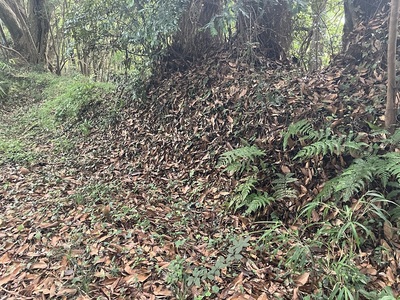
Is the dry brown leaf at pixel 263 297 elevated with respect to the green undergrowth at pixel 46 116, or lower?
lower

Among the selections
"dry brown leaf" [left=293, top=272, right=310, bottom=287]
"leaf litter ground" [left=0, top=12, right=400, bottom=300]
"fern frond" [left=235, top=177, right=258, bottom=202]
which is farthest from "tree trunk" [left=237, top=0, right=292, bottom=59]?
"dry brown leaf" [left=293, top=272, right=310, bottom=287]

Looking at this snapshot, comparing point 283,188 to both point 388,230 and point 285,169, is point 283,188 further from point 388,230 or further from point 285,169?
point 388,230

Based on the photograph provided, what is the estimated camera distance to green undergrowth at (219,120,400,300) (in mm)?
2430

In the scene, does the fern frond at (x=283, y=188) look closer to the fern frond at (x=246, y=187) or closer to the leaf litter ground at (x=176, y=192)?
the leaf litter ground at (x=176, y=192)

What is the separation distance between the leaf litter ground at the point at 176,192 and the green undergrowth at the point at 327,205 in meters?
0.05

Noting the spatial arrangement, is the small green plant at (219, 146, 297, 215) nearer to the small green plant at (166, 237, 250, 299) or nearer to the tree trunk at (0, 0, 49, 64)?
the small green plant at (166, 237, 250, 299)

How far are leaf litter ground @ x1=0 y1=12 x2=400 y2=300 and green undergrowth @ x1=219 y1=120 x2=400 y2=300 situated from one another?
0.05 metres

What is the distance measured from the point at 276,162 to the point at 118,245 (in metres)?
1.98

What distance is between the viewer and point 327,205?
280cm

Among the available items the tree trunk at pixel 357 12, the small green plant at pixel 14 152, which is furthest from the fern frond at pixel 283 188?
the small green plant at pixel 14 152

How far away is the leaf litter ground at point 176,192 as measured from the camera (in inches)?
101

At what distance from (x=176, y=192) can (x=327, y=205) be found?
1956 millimetres

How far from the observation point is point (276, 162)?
3623 millimetres

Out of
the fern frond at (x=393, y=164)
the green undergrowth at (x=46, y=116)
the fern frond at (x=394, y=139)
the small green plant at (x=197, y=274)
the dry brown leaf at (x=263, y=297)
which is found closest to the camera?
the dry brown leaf at (x=263, y=297)
